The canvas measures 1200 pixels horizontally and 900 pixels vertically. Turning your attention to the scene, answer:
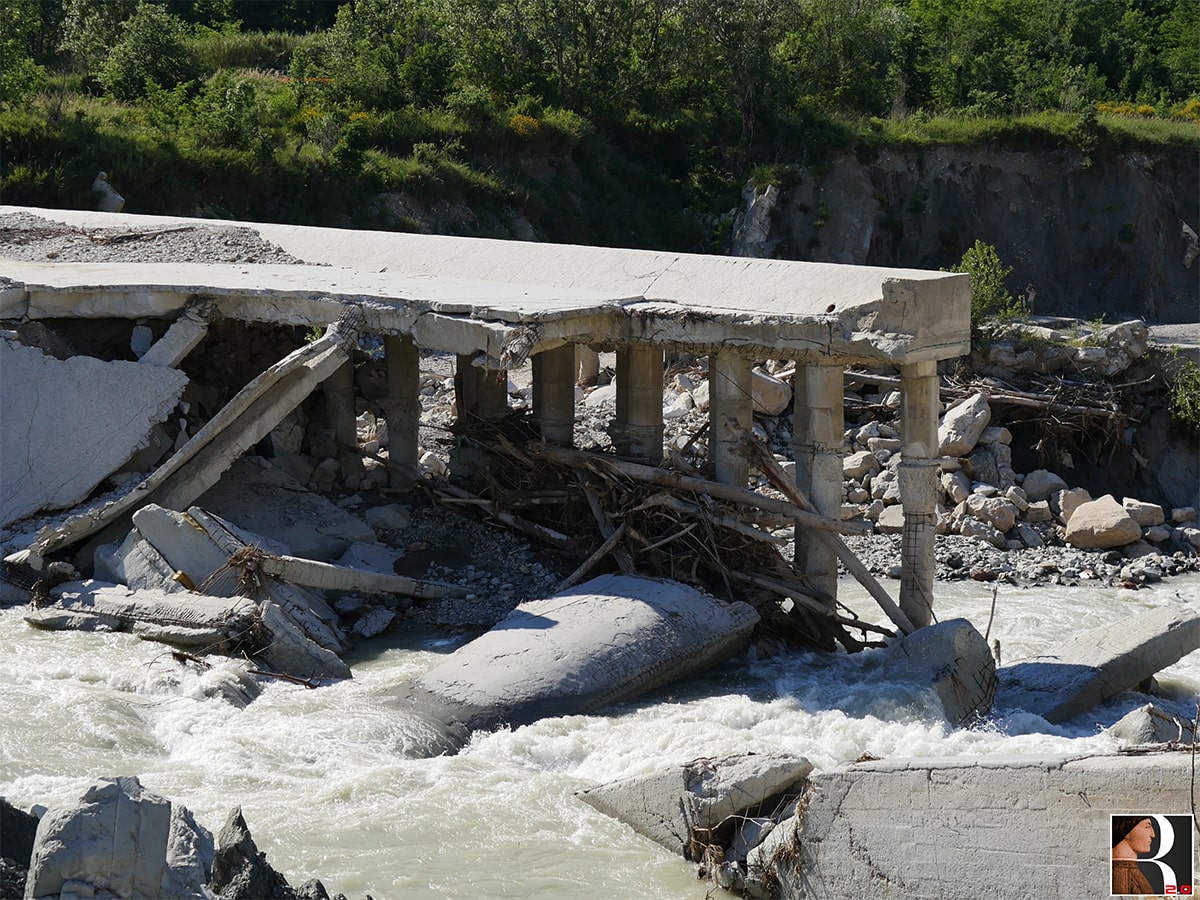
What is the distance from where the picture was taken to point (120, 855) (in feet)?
17.7

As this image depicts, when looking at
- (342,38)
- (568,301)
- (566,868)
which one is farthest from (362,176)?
(566,868)

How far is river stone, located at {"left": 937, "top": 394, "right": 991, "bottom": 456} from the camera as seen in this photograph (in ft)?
55.8

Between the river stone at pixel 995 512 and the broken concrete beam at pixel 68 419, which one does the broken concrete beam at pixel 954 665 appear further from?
the broken concrete beam at pixel 68 419

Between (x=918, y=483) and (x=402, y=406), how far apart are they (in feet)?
17.0

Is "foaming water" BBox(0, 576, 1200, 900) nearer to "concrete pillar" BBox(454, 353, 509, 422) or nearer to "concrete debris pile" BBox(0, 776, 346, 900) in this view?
"concrete debris pile" BBox(0, 776, 346, 900)

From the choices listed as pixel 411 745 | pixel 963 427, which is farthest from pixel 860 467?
pixel 411 745

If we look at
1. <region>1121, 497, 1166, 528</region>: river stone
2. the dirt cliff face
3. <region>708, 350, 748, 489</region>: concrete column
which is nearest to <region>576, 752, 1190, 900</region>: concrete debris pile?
<region>708, 350, 748, 489</region>: concrete column

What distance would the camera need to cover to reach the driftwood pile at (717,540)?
→ 36.6ft

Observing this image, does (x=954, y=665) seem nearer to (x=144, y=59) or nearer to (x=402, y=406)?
(x=402, y=406)

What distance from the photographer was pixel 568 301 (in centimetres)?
1144

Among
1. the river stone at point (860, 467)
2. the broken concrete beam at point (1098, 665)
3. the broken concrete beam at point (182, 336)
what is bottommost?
the river stone at point (860, 467)

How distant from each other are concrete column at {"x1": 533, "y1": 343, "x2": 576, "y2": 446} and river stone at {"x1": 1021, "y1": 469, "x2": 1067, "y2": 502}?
20.6 feet

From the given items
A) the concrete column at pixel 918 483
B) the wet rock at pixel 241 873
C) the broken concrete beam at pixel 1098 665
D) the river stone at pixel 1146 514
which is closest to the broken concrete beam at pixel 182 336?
the concrete column at pixel 918 483

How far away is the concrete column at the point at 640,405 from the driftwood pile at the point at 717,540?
0.48m
